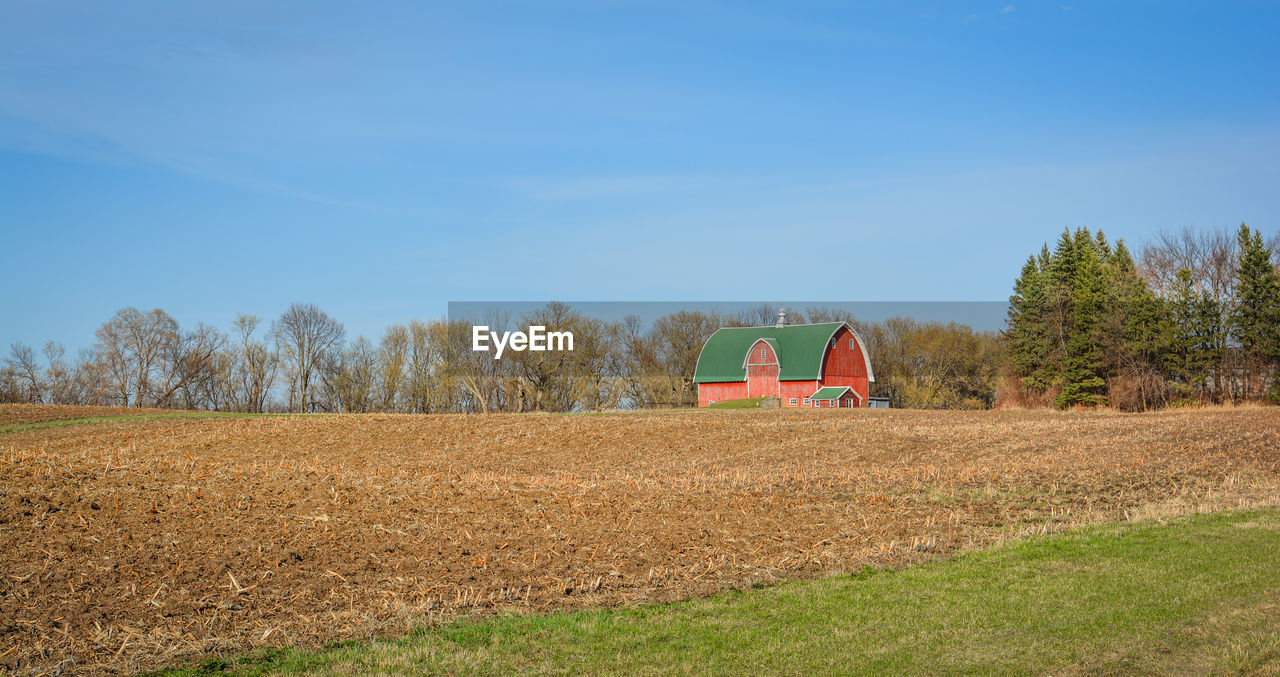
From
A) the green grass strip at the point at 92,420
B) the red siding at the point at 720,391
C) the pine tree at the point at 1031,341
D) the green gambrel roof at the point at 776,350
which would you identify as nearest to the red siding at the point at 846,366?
the green gambrel roof at the point at 776,350

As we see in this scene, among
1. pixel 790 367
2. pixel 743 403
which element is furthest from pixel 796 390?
pixel 743 403

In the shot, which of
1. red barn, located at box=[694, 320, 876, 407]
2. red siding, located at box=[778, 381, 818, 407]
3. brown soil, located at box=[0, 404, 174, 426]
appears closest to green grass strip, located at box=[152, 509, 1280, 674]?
brown soil, located at box=[0, 404, 174, 426]

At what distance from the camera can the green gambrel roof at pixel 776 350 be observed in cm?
5738

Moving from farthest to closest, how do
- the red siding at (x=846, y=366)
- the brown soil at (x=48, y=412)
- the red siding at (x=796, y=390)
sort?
the red siding at (x=846, y=366), the red siding at (x=796, y=390), the brown soil at (x=48, y=412)

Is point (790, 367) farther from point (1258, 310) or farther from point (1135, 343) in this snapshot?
point (1258, 310)

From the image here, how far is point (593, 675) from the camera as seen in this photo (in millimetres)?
6586

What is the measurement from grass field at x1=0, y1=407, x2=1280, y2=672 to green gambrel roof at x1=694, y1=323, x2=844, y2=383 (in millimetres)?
34831

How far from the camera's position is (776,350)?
192 feet

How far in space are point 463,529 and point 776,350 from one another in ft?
161

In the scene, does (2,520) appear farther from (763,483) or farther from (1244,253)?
(1244,253)

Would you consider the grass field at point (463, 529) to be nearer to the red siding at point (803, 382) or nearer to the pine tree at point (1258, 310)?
the pine tree at point (1258, 310)

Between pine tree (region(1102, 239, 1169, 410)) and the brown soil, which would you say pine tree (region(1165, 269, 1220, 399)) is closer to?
pine tree (region(1102, 239, 1169, 410))

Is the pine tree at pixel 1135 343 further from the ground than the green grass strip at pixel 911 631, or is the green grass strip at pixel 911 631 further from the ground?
the pine tree at pixel 1135 343

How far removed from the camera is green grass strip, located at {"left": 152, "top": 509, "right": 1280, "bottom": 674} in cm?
677
